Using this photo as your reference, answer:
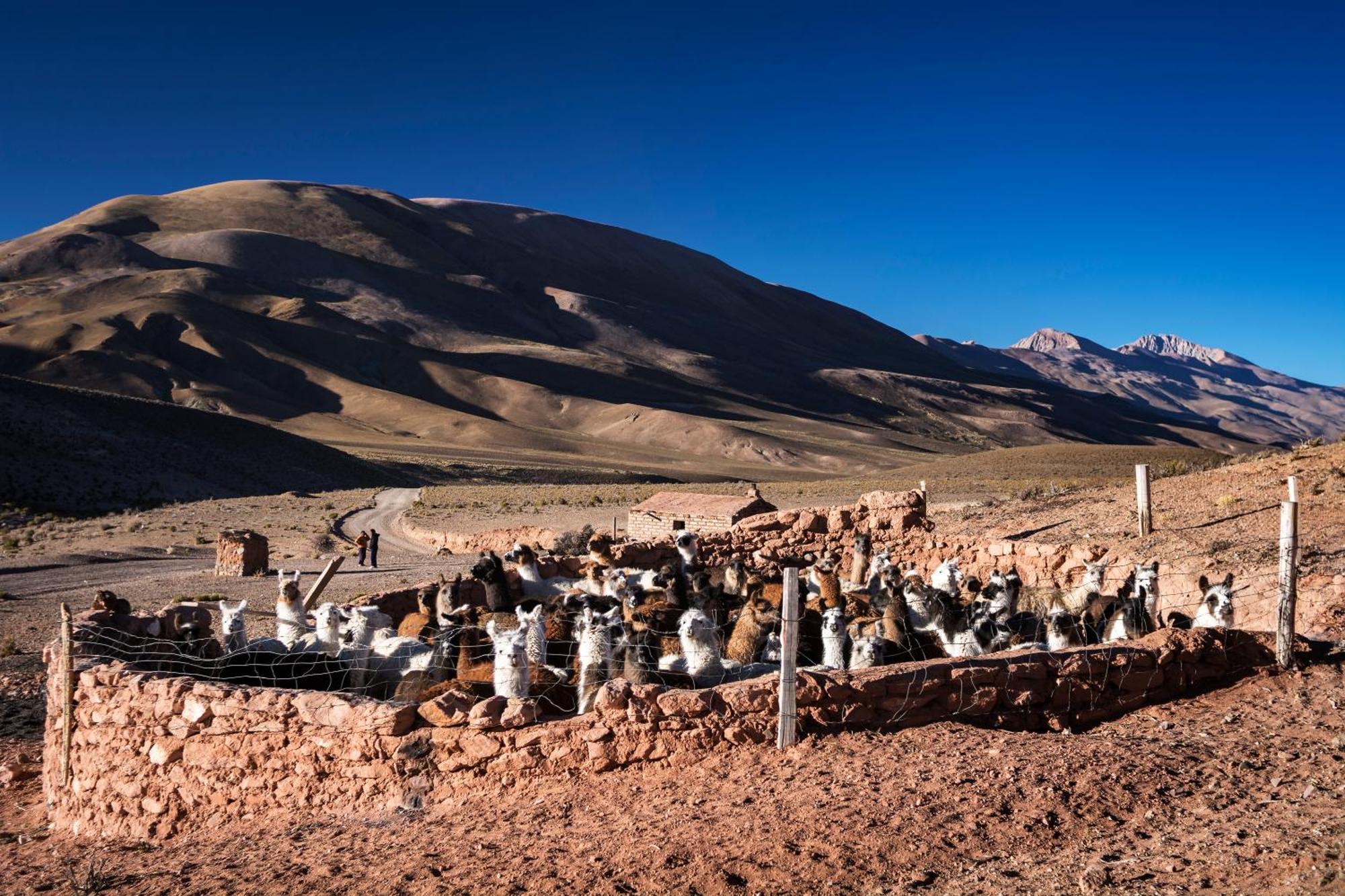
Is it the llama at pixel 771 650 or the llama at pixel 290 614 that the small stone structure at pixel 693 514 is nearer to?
the llama at pixel 290 614

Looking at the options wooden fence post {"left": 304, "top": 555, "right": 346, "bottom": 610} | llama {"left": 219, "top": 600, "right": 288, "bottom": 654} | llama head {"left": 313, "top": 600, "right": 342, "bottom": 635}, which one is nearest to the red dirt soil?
llama {"left": 219, "top": 600, "right": 288, "bottom": 654}

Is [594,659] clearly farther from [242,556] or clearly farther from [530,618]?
[242,556]

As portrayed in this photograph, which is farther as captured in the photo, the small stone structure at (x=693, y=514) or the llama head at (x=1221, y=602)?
the small stone structure at (x=693, y=514)

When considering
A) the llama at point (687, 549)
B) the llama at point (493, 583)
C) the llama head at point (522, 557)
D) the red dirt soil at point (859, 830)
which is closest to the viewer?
the red dirt soil at point (859, 830)

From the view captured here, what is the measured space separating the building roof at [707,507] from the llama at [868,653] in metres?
13.1

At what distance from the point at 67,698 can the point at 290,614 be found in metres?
3.12

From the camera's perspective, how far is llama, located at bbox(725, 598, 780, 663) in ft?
30.2

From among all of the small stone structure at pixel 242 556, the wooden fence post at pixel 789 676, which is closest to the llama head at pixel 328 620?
the wooden fence post at pixel 789 676

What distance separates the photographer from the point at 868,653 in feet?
28.2

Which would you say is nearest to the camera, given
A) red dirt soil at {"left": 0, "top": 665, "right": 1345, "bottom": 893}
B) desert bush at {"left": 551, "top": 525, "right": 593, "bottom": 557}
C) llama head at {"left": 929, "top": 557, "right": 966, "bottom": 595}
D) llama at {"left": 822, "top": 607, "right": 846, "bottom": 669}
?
red dirt soil at {"left": 0, "top": 665, "right": 1345, "bottom": 893}

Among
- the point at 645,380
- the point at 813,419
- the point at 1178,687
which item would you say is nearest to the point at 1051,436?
the point at 813,419

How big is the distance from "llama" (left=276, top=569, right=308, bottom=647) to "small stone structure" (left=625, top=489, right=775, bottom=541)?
37.0 feet

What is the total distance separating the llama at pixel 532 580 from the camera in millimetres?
12539

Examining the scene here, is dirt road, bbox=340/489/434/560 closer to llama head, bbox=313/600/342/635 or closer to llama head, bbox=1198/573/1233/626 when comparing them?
llama head, bbox=313/600/342/635
